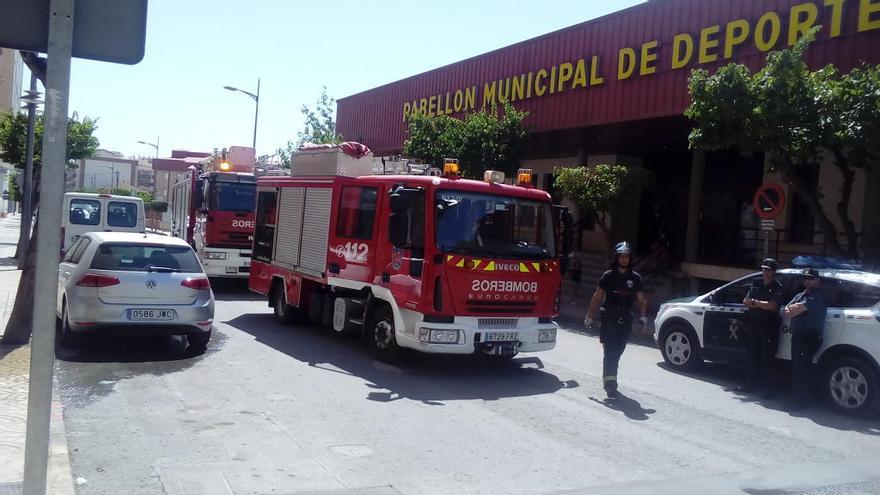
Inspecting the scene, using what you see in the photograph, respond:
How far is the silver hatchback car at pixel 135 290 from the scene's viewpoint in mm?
9734

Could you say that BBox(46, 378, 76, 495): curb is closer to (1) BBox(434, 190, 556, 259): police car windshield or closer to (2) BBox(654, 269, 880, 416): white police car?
(1) BBox(434, 190, 556, 259): police car windshield

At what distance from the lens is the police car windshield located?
9.74 metres

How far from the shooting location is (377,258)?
34.6 feet

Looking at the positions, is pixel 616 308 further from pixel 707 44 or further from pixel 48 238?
pixel 707 44

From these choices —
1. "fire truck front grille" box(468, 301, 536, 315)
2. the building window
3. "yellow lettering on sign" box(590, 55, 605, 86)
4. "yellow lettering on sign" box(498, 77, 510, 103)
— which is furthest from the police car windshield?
"yellow lettering on sign" box(498, 77, 510, 103)

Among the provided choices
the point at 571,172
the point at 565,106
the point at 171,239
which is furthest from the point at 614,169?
the point at 171,239

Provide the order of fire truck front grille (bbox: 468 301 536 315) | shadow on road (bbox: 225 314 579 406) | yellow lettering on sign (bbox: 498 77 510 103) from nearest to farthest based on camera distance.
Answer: shadow on road (bbox: 225 314 579 406), fire truck front grille (bbox: 468 301 536 315), yellow lettering on sign (bbox: 498 77 510 103)

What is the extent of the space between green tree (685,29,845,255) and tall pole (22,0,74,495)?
11.3m

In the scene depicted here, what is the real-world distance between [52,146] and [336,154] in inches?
343

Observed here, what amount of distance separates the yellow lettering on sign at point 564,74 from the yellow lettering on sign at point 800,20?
6.34m

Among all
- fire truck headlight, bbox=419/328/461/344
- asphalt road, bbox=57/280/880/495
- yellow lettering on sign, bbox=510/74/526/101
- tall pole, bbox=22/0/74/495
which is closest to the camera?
tall pole, bbox=22/0/74/495

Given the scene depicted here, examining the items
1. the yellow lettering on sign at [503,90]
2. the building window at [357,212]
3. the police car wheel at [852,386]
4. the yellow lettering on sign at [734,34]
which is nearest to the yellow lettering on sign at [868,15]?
the yellow lettering on sign at [734,34]

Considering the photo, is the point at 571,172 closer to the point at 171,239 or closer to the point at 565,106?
the point at 565,106

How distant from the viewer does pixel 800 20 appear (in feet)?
48.5
